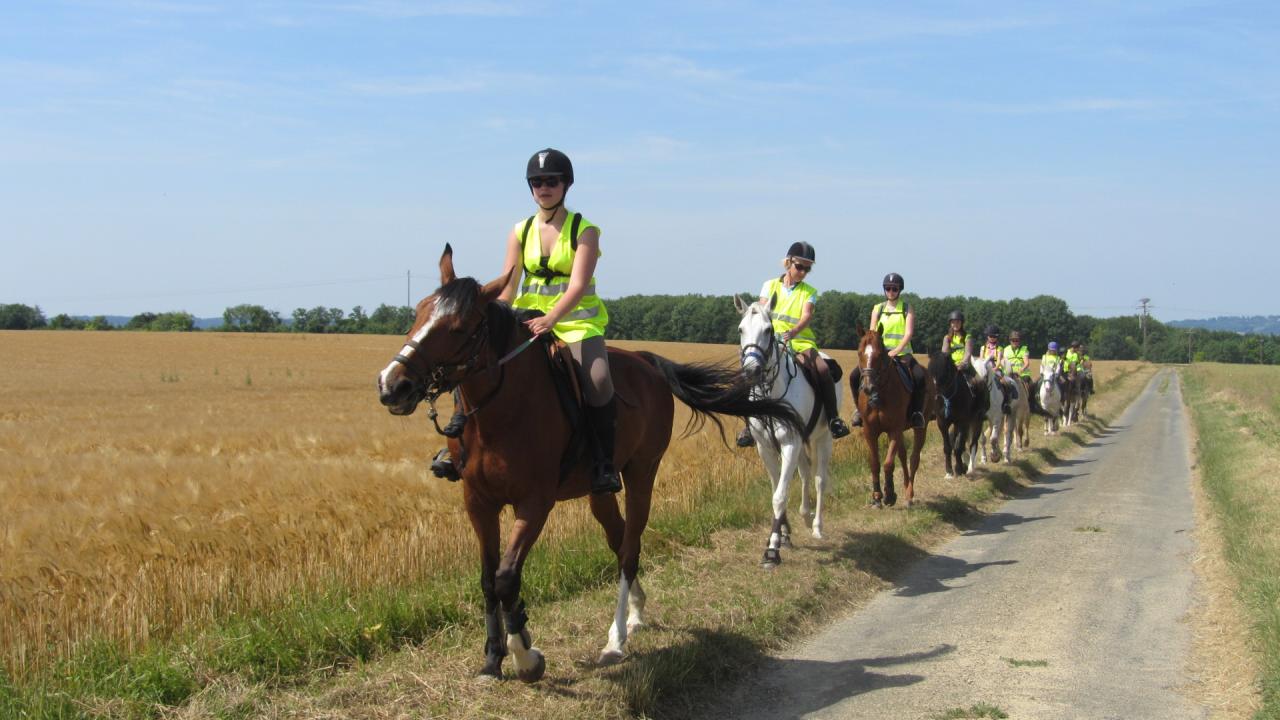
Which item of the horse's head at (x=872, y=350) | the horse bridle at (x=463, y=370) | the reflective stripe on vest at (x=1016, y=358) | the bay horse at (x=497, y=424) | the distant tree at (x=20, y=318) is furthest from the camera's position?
the distant tree at (x=20, y=318)

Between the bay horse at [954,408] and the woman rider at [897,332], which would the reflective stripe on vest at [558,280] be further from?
the bay horse at [954,408]

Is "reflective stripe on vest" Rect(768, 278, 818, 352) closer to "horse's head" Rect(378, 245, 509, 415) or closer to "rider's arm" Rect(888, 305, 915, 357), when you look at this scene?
"rider's arm" Rect(888, 305, 915, 357)

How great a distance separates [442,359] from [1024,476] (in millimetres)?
14078

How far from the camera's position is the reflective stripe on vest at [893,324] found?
12531mm

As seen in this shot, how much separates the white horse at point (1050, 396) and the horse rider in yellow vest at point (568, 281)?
71.1ft

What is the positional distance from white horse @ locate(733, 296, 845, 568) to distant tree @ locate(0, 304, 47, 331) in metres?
95.6

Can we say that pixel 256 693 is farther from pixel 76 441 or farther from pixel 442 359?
pixel 76 441

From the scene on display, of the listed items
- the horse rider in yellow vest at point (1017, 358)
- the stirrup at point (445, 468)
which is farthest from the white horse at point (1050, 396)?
the stirrup at point (445, 468)

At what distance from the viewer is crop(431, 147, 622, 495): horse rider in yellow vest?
214 inches

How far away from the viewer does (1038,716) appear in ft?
17.1

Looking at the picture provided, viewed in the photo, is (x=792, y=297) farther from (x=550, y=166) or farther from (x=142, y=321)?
(x=142, y=321)

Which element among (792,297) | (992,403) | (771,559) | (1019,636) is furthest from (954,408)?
(1019,636)

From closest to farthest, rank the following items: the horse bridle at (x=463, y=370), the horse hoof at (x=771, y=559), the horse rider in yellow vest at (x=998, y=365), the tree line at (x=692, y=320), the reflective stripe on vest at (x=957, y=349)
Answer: the horse bridle at (x=463, y=370) < the horse hoof at (x=771, y=559) < the reflective stripe on vest at (x=957, y=349) < the horse rider in yellow vest at (x=998, y=365) < the tree line at (x=692, y=320)

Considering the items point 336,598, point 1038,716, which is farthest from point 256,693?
point 1038,716
